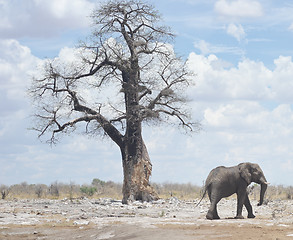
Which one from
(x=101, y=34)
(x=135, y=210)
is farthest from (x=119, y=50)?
(x=135, y=210)

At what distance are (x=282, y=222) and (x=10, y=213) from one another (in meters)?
11.1

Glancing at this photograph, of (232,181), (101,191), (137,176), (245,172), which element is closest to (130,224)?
(232,181)

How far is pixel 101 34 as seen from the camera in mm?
31109

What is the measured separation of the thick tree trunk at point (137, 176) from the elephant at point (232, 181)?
31.6 feet

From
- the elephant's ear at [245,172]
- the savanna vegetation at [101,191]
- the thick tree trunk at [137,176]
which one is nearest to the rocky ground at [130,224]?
the elephant's ear at [245,172]

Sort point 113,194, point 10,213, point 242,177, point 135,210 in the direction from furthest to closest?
point 113,194 → point 135,210 → point 10,213 → point 242,177

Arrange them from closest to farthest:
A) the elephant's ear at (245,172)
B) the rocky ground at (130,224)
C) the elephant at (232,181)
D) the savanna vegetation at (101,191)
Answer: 1. the rocky ground at (130,224)
2. the elephant at (232,181)
3. the elephant's ear at (245,172)
4. the savanna vegetation at (101,191)

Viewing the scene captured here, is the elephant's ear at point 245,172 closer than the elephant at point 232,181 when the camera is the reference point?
No

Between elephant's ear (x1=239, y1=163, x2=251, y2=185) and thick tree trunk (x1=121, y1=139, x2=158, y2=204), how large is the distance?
399 inches

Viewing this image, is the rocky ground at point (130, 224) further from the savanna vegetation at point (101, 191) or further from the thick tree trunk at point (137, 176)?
the savanna vegetation at point (101, 191)

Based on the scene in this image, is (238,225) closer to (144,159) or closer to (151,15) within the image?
(144,159)

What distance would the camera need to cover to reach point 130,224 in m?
18.2

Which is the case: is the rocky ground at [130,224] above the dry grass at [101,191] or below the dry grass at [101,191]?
below

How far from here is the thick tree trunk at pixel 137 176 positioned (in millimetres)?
30203
